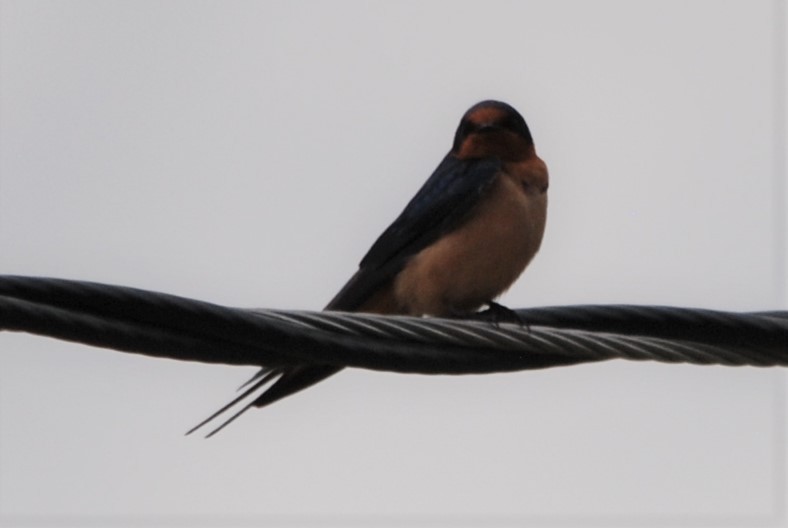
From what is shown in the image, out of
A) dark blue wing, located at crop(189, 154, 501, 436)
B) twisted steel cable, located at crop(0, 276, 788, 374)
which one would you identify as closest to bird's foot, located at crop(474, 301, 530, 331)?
dark blue wing, located at crop(189, 154, 501, 436)

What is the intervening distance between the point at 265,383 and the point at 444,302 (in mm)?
1173

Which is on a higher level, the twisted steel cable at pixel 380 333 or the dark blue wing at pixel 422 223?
the dark blue wing at pixel 422 223

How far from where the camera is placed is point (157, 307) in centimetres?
310

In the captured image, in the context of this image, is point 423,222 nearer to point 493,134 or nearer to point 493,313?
point 493,313

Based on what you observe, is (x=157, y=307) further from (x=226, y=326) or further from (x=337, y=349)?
(x=337, y=349)

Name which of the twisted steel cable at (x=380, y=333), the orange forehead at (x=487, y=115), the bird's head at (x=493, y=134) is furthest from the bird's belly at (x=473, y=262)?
the twisted steel cable at (x=380, y=333)

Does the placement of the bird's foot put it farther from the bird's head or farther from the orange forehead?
the orange forehead

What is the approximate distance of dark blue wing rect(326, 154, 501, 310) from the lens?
514cm

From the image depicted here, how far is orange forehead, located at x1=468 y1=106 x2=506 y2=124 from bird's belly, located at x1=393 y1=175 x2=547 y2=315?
783 mm

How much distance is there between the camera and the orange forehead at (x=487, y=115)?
6.14 m

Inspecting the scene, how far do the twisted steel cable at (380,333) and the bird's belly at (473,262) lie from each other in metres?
1.56

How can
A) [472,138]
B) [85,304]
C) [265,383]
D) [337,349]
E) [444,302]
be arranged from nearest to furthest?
[85,304] → [337,349] → [265,383] → [444,302] → [472,138]

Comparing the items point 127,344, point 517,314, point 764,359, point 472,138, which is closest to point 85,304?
A: point 127,344

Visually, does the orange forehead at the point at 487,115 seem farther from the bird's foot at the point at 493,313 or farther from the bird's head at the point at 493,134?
the bird's foot at the point at 493,313
